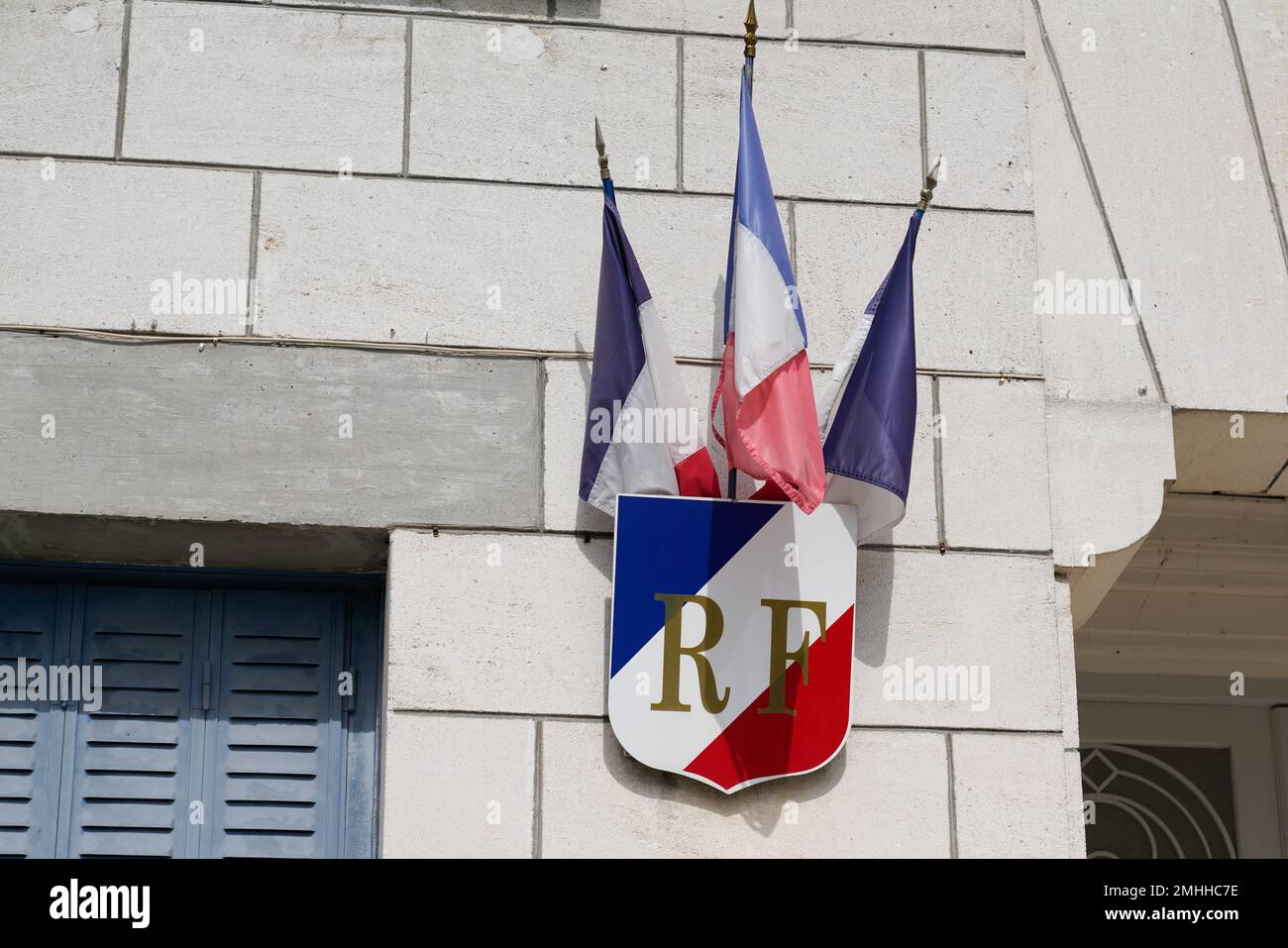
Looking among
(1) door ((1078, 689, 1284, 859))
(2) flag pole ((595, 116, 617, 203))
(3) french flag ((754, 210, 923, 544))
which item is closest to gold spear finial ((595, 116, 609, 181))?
(2) flag pole ((595, 116, 617, 203))

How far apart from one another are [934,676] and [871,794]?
472 millimetres

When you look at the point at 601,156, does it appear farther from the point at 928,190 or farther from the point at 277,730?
the point at 277,730

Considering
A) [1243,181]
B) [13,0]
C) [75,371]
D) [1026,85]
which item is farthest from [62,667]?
[1243,181]

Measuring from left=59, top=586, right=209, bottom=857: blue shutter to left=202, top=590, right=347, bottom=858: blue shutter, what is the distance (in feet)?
0.35

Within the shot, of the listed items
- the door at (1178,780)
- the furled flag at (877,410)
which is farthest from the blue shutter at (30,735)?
the door at (1178,780)

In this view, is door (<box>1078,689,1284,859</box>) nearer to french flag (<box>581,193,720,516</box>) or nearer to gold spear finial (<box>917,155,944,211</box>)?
gold spear finial (<box>917,155,944,211</box>)

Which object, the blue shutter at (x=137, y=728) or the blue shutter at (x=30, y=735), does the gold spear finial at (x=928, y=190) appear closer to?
the blue shutter at (x=137, y=728)

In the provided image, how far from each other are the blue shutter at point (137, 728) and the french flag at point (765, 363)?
2107mm

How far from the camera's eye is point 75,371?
6879mm

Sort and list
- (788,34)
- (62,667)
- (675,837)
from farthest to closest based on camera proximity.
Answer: (788,34)
(62,667)
(675,837)

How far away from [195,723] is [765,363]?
2.39m

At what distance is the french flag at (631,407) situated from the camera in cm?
674

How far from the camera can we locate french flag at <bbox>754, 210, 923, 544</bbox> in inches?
263

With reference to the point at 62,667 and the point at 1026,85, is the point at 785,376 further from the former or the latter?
the point at 62,667
